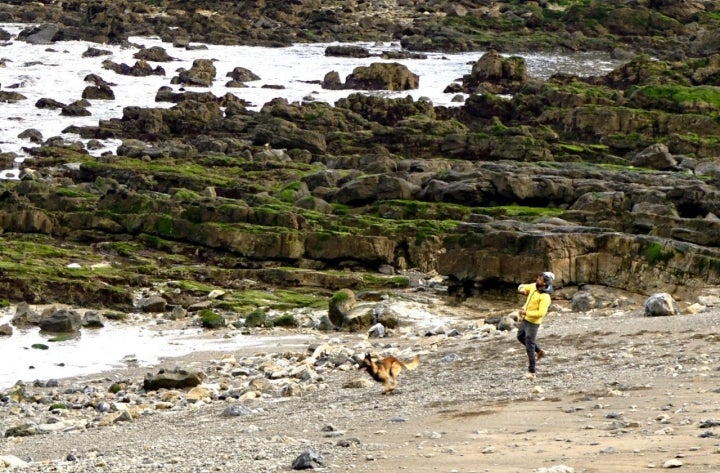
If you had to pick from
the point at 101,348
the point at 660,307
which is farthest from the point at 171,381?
the point at 660,307

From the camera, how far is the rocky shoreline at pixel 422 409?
478 inches

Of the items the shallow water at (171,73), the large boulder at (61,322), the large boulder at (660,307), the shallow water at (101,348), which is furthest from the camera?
the shallow water at (171,73)

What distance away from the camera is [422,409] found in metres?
15.9

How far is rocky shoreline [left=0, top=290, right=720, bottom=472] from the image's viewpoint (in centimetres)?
1214

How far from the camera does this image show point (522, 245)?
30.1 m

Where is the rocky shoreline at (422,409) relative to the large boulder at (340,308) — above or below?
above

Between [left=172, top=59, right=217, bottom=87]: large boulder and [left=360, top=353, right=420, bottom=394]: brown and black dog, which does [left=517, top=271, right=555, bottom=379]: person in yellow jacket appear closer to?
[left=360, top=353, right=420, bottom=394]: brown and black dog

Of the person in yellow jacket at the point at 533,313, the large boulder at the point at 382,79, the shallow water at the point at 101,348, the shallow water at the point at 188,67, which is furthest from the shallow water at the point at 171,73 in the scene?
the person in yellow jacket at the point at 533,313

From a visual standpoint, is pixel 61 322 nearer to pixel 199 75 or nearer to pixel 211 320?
pixel 211 320

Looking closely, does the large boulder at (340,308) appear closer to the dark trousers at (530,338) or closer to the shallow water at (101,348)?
the shallow water at (101,348)

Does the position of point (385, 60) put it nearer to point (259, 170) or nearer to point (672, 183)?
point (259, 170)

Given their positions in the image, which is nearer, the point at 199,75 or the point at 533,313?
the point at 533,313

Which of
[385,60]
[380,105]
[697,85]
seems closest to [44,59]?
[385,60]

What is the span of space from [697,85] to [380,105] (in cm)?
1833
